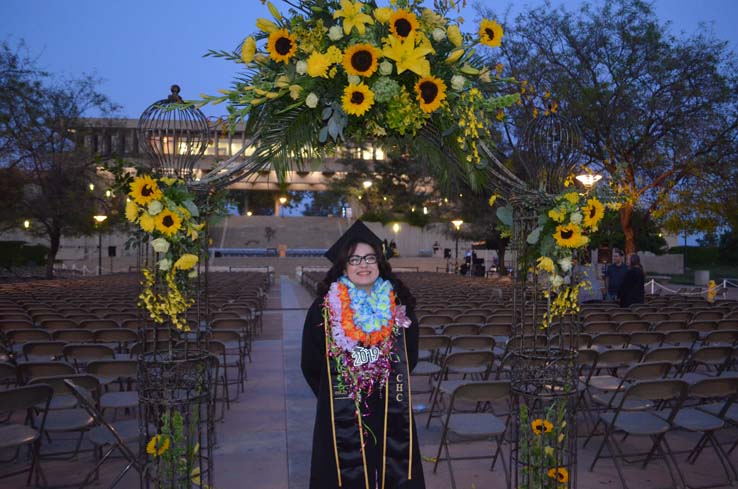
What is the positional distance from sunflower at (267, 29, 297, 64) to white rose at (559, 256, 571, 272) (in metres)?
2.09

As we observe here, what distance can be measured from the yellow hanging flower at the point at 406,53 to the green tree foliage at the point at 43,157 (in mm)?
22644

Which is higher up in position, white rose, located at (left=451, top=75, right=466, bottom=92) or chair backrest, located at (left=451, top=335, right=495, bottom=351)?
Result: white rose, located at (left=451, top=75, right=466, bottom=92)

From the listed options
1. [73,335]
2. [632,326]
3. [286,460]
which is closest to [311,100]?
[286,460]

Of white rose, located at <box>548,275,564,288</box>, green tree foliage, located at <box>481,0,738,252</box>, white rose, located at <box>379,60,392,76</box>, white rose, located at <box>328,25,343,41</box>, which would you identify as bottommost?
white rose, located at <box>548,275,564,288</box>

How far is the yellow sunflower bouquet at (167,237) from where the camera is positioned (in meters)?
3.78

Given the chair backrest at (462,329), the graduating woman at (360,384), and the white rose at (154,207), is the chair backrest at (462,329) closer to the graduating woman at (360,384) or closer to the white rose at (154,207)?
the graduating woman at (360,384)

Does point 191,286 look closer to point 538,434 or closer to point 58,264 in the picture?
point 538,434

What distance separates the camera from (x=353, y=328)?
3447mm

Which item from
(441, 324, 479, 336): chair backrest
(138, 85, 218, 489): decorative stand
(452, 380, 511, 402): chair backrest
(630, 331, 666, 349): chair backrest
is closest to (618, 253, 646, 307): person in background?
(630, 331, 666, 349): chair backrest

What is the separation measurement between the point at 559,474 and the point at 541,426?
30 centimetres

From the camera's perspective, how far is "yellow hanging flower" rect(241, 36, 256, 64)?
383 centimetres

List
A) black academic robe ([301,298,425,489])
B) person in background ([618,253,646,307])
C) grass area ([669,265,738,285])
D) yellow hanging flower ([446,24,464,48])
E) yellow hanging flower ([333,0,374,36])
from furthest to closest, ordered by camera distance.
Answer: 1. grass area ([669,265,738,285])
2. person in background ([618,253,646,307])
3. yellow hanging flower ([446,24,464,48])
4. yellow hanging flower ([333,0,374,36])
5. black academic robe ([301,298,425,489])

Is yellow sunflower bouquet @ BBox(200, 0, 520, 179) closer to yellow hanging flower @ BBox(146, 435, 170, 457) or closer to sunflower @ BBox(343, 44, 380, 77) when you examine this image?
sunflower @ BBox(343, 44, 380, 77)

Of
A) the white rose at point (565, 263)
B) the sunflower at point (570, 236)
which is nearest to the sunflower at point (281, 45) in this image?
the sunflower at point (570, 236)
